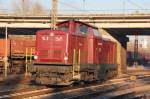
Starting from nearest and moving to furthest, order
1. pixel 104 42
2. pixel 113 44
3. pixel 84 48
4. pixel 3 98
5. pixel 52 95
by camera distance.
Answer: pixel 3 98, pixel 52 95, pixel 84 48, pixel 104 42, pixel 113 44

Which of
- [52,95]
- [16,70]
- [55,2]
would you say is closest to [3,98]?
[52,95]

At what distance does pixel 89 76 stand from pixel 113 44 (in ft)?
22.7

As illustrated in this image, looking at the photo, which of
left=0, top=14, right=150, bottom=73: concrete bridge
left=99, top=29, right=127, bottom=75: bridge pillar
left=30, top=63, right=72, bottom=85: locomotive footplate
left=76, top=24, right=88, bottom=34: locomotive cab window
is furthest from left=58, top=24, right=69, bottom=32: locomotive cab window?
left=99, top=29, right=127, bottom=75: bridge pillar

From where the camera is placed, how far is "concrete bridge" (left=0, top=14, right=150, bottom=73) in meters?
51.2

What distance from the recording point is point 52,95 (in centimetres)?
1808

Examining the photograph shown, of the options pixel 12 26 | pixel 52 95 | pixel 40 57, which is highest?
pixel 12 26

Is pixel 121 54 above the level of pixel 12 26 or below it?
below

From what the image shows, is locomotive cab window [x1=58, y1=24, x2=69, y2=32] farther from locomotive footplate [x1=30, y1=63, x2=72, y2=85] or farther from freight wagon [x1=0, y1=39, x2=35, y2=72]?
freight wagon [x1=0, y1=39, x2=35, y2=72]

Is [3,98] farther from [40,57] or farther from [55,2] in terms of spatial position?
[55,2]

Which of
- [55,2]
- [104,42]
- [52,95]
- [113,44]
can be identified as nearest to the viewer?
[52,95]

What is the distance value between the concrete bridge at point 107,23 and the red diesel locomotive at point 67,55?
76.8 feet

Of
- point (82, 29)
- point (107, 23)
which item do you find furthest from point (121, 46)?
point (82, 29)

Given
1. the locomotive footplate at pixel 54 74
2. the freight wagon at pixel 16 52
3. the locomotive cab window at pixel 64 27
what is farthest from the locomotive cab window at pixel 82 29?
the freight wagon at pixel 16 52

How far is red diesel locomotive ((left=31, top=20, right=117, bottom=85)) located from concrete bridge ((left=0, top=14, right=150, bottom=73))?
76.8ft
